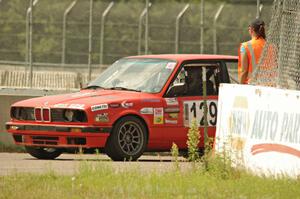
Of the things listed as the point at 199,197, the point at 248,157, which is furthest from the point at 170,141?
the point at 199,197

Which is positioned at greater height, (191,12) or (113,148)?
(191,12)

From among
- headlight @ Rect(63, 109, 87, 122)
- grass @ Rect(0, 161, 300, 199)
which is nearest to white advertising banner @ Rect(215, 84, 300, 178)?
grass @ Rect(0, 161, 300, 199)

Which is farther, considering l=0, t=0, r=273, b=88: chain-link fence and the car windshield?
l=0, t=0, r=273, b=88: chain-link fence

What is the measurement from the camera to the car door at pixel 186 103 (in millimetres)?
17391

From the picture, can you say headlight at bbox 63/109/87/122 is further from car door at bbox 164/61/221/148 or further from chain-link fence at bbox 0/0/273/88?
chain-link fence at bbox 0/0/273/88

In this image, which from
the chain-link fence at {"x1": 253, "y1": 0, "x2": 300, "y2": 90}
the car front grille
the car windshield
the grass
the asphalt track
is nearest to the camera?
the grass

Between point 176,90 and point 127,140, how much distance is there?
1.15 metres

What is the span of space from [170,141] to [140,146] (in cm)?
53

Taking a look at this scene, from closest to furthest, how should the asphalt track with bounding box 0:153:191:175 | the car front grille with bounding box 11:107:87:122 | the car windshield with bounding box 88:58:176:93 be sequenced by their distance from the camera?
the asphalt track with bounding box 0:153:191:175 < the car front grille with bounding box 11:107:87:122 < the car windshield with bounding box 88:58:176:93

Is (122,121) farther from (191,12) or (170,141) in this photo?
(191,12)

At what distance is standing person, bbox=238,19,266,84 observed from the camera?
54.6 ft

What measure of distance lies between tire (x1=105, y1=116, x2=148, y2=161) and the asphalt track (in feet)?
1.07

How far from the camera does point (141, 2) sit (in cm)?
3275

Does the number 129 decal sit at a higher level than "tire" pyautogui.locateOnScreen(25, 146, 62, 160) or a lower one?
higher
